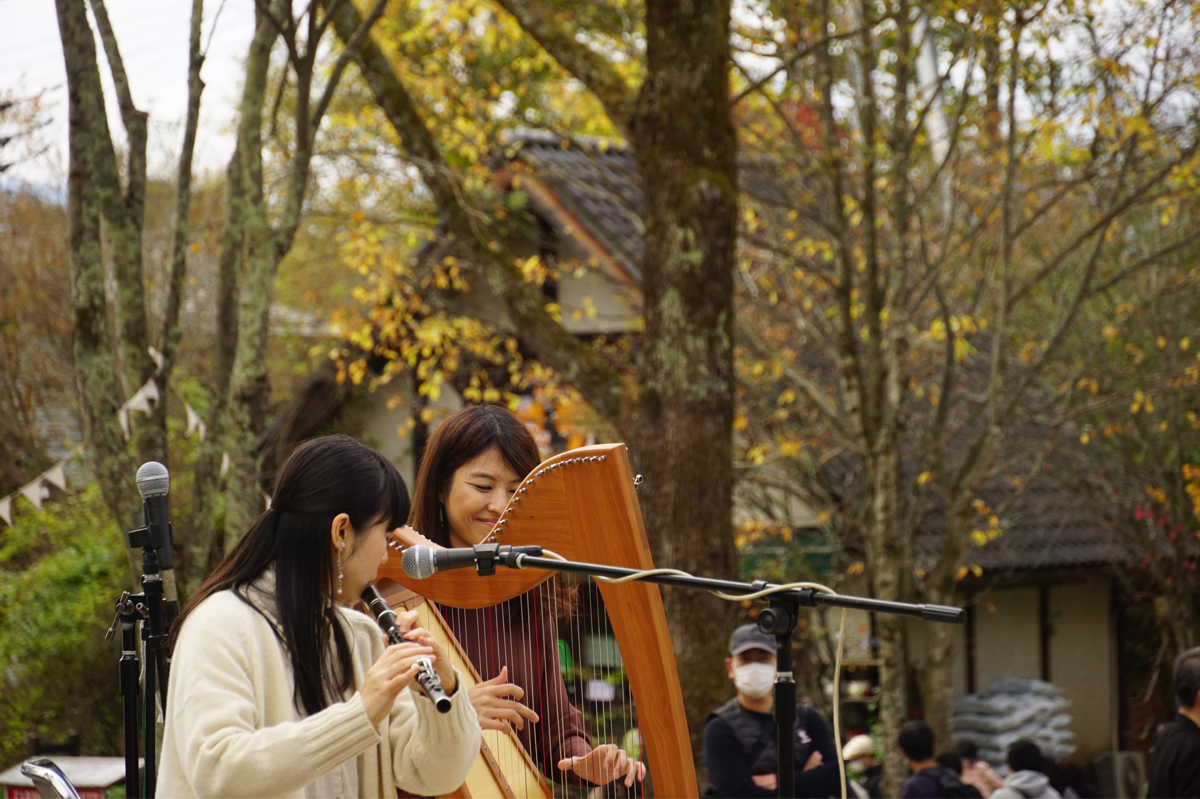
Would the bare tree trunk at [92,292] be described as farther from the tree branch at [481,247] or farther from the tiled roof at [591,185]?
the tiled roof at [591,185]

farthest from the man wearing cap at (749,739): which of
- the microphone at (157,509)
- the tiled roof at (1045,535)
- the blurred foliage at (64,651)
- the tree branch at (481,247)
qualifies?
the tiled roof at (1045,535)

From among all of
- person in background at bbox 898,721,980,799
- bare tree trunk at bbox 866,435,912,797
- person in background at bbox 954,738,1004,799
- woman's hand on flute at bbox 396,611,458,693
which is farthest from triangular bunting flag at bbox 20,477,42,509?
person in background at bbox 954,738,1004,799

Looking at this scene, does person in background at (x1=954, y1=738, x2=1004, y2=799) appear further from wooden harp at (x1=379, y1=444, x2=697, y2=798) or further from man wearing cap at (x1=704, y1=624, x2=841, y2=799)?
wooden harp at (x1=379, y1=444, x2=697, y2=798)

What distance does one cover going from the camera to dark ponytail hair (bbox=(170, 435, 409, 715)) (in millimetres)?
1854

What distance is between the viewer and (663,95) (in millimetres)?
5363

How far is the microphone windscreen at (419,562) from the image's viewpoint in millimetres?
1814

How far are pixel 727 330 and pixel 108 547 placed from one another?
4.51 meters

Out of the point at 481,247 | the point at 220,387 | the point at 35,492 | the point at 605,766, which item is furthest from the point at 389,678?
the point at 481,247

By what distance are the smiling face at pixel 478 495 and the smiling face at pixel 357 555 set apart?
2.47 feet

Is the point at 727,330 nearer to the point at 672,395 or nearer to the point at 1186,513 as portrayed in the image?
the point at 672,395

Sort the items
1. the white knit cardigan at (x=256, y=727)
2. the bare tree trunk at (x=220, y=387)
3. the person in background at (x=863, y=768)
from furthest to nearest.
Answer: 1. the person in background at (x=863, y=768)
2. the bare tree trunk at (x=220, y=387)
3. the white knit cardigan at (x=256, y=727)

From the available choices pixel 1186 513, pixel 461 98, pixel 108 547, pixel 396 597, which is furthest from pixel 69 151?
pixel 1186 513

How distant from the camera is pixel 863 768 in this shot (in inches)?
303

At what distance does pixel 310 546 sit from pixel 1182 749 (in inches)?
150
